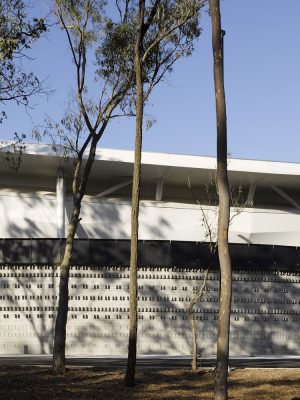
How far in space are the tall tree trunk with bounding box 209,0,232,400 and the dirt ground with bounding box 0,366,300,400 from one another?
2654 mm

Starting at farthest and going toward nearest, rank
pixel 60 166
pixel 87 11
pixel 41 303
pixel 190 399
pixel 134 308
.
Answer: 1. pixel 60 166
2. pixel 41 303
3. pixel 87 11
4. pixel 134 308
5. pixel 190 399

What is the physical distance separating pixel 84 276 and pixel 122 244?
7.19ft

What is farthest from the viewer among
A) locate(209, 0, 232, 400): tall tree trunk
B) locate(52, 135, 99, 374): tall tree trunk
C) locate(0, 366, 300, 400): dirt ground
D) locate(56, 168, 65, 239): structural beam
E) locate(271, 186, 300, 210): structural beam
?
locate(271, 186, 300, 210): structural beam

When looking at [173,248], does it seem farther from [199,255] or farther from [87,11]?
[87,11]

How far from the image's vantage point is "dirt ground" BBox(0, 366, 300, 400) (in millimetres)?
15155

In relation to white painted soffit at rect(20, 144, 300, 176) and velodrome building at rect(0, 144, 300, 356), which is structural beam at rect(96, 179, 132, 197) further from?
white painted soffit at rect(20, 144, 300, 176)

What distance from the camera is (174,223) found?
37656 millimetres

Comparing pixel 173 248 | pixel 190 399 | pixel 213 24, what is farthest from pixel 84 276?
pixel 213 24

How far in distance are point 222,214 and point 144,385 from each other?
6.25 meters

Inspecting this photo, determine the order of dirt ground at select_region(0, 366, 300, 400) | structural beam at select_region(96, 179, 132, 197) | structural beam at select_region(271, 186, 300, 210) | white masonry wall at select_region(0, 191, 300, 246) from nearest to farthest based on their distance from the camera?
dirt ground at select_region(0, 366, 300, 400) → white masonry wall at select_region(0, 191, 300, 246) → structural beam at select_region(96, 179, 132, 197) → structural beam at select_region(271, 186, 300, 210)

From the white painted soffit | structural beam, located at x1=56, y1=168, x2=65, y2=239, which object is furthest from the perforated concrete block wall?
the white painted soffit

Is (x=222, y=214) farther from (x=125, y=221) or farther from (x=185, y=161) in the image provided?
(x=125, y=221)

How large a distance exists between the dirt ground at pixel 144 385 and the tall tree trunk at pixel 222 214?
2654 millimetres

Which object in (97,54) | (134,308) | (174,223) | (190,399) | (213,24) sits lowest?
(190,399)
